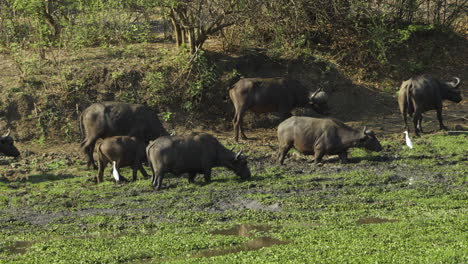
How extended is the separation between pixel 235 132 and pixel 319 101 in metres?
2.85

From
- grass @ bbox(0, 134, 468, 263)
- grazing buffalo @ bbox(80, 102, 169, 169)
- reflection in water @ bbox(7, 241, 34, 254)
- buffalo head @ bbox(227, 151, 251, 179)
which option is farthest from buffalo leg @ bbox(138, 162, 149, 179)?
reflection in water @ bbox(7, 241, 34, 254)

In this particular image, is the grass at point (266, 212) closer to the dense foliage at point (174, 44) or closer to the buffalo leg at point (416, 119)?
the buffalo leg at point (416, 119)

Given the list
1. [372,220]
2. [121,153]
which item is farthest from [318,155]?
[372,220]

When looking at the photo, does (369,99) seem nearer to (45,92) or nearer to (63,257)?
(45,92)

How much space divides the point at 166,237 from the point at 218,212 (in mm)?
2363

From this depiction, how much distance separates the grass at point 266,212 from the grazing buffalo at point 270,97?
232 cm

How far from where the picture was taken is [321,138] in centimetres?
1895

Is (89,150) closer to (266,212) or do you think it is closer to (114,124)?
(114,124)

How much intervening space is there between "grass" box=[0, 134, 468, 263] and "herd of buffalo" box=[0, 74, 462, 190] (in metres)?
0.41

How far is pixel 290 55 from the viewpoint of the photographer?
2600cm

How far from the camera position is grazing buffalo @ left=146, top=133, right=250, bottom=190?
16812 mm

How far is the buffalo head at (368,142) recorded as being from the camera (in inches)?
751

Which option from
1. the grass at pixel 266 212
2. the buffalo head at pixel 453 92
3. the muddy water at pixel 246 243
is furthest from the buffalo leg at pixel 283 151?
the buffalo head at pixel 453 92

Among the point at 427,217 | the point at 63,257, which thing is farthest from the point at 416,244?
the point at 63,257
